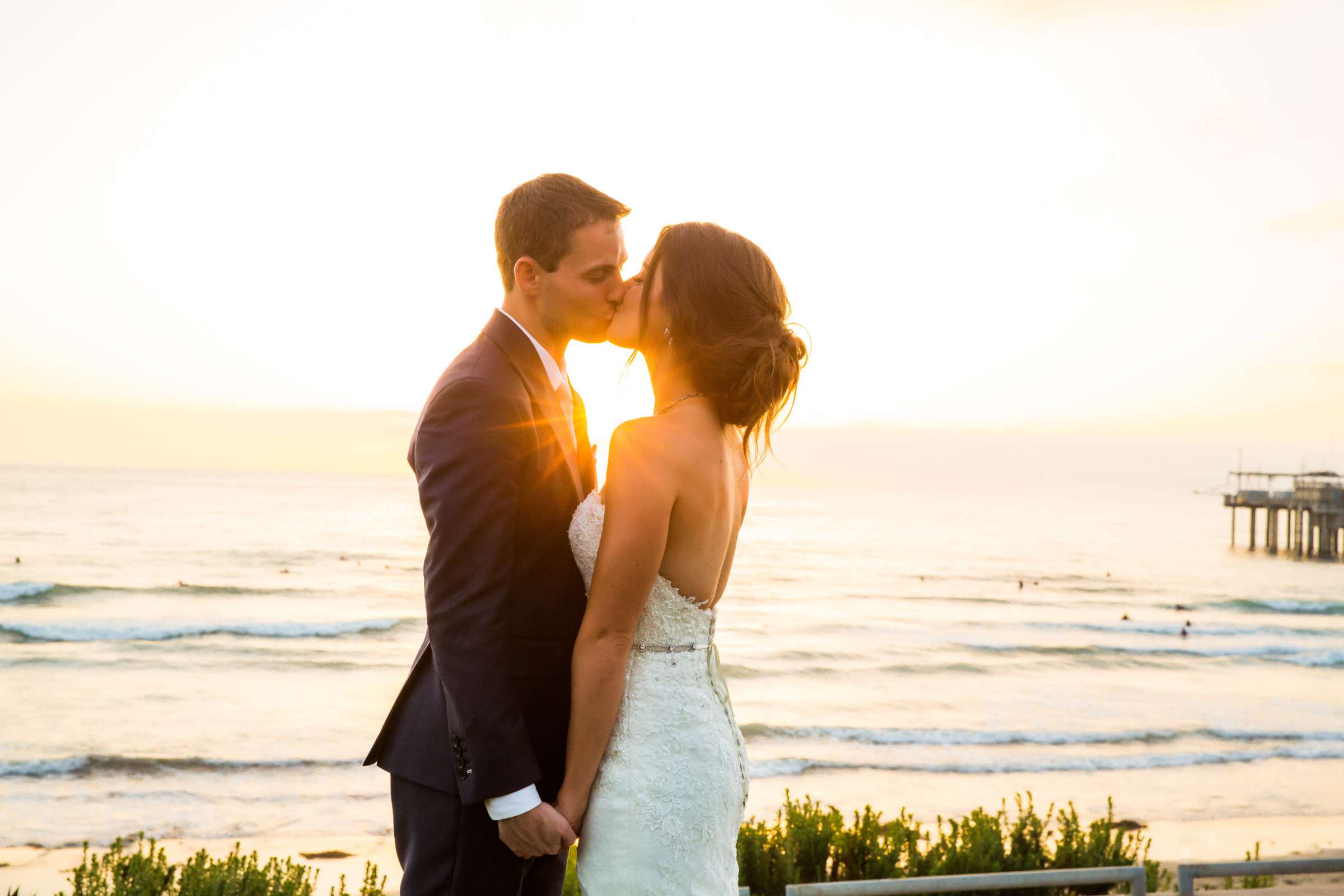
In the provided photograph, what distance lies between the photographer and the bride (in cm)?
237

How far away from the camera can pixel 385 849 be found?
9930mm

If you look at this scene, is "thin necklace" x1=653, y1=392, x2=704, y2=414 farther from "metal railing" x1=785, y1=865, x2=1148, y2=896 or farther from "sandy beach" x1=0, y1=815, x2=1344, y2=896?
"sandy beach" x1=0, y1=815, x2=1344, y2=896

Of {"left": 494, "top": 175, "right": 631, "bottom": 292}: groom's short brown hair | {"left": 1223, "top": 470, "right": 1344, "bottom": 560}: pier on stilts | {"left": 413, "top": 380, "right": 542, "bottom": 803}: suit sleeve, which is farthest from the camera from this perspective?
{"left": 1223, "top": 470, "right": 1344, "bottom": 560}: pier on stilts

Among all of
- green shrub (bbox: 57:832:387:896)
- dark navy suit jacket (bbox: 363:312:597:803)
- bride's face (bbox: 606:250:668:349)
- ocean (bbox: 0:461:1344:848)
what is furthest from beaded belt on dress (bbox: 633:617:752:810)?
ocean (bbox: 0:461:1344:848)

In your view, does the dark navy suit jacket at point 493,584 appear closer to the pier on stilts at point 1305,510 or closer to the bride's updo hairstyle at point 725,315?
the bride's updo hairstyle at point 725,315

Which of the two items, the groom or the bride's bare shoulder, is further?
the bride's bare shoulder

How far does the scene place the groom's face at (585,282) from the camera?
2.58 metres

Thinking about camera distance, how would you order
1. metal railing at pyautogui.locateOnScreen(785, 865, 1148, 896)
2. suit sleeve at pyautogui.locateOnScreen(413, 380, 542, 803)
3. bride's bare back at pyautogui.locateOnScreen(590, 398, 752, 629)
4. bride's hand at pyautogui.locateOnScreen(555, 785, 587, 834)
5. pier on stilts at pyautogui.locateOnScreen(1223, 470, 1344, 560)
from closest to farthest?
suit sleeve at pyautogui.locateOnScreen(413, 380, 542, 803)
bride's bare back at pyautogui.locateOnScreen(590, 398, 752, 629)
bride's hand at pyautogui.locateOnScreen(555, 785, 587, 834)
metal railing at pyautogui.locateOnScreen(785, 865, 1148, 896)
pier on stilts at pyautogui.locateOnScreen(1223, 470, 1344, 560)

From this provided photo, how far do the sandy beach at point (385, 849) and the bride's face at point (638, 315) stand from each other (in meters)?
7.01

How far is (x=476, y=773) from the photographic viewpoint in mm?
2227

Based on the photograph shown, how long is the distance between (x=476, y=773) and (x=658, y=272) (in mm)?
1269

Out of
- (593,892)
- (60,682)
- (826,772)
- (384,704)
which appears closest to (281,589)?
(60,682)

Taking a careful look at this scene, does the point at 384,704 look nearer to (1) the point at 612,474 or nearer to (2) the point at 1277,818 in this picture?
(2) the point at 1277,818

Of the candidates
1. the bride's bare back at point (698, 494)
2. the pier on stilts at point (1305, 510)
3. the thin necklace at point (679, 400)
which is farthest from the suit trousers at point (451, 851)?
the pier on stilts at point (1305, 510)
